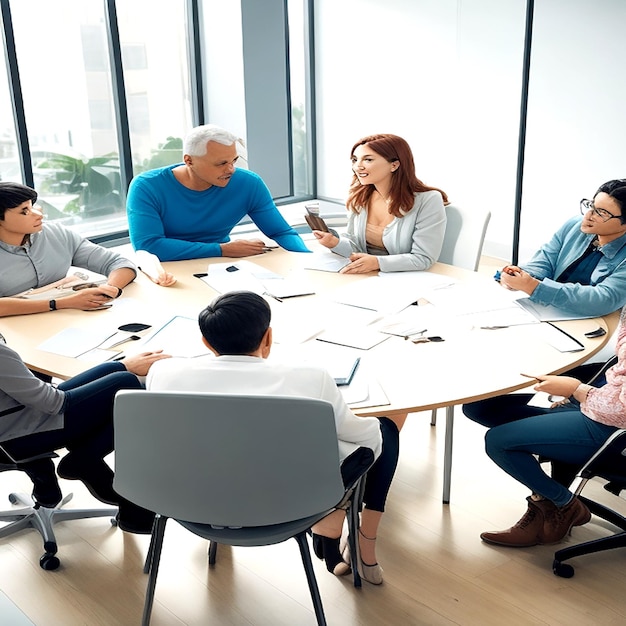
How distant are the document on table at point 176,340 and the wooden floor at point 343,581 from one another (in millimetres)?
698

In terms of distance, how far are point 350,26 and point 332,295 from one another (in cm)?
312

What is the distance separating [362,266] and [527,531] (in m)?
1.23

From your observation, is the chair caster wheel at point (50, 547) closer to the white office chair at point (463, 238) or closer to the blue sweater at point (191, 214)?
the blue sweater at point (191, 214)

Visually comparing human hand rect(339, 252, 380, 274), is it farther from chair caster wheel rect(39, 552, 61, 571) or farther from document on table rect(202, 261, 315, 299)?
chair caster wheel rect(39, 552, 61, 571)

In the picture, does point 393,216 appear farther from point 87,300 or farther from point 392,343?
point 87,300

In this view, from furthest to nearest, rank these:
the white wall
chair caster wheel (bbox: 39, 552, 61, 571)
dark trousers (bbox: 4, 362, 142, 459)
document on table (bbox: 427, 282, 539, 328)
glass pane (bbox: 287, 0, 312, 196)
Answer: glass pane (bbox: 287, 0, 312, 196), the white wall, document on table (bbox: 427, 282, 539, 328), chair caster wheel (bbox: 39, 552, 61, 571), dark trousers (bbox: 4, 362, 142, 459)

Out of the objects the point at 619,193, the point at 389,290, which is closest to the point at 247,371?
the point at 389,290

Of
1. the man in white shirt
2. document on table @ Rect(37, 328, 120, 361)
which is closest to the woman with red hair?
document on table @ Rect(37, 328, 120, 361)

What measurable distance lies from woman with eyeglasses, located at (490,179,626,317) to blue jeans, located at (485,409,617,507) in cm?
48

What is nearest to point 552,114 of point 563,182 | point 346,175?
point 563,182

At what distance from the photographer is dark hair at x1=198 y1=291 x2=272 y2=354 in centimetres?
178

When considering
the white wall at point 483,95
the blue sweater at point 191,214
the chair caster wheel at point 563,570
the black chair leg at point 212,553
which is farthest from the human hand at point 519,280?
the white wall at point 483,95

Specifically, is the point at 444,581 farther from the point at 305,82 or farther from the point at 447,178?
the point at 305,82

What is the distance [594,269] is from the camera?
111 inches
